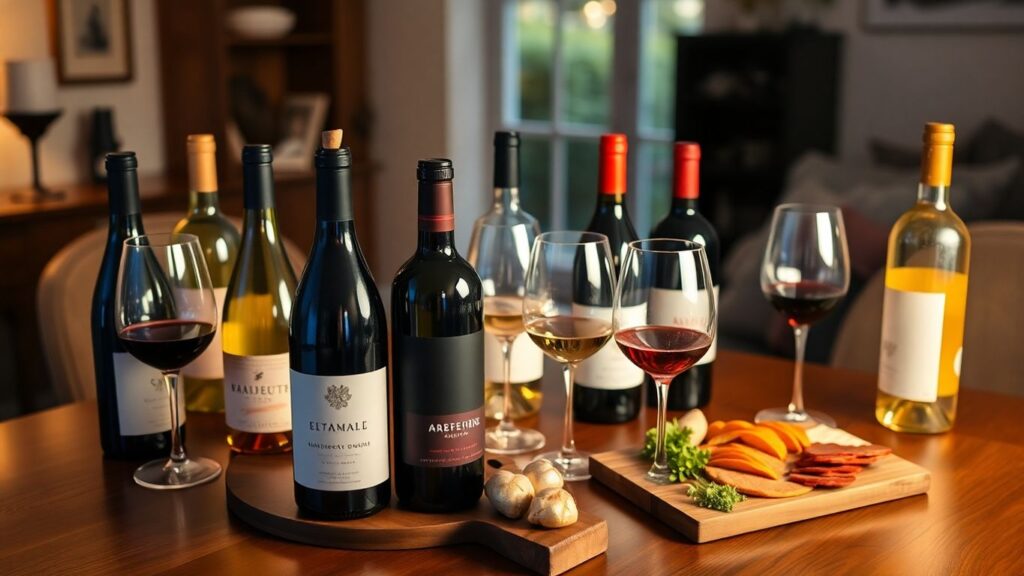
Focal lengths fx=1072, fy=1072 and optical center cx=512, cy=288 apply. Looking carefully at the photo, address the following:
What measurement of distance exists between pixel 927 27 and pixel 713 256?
2.91 meters

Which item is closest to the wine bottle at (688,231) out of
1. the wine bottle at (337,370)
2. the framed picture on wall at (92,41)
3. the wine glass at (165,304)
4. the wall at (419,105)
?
the wine bottle at (337,370)

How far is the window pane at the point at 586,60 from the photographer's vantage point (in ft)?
14.9

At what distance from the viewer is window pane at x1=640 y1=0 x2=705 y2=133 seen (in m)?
4.36

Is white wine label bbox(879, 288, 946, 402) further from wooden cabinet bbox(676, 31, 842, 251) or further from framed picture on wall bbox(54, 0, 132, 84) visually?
framed picture on wall bbox(54, 0, 132, 84)

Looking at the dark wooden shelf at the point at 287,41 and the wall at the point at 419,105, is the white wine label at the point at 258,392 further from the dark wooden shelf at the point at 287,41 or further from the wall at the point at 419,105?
the wall at the point at 419,105

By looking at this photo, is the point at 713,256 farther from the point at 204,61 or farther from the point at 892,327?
the point at 204,61

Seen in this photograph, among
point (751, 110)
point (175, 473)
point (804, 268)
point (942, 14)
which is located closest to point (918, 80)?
point (942, 14)

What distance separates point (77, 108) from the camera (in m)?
3.74

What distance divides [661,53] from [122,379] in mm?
3599

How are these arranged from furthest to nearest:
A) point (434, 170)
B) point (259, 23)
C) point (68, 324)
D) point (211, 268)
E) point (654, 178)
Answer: point (654, 178), point (259, 23), point (68, 324), point (211, 268), point (434, 170)

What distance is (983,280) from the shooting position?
5.46 feet

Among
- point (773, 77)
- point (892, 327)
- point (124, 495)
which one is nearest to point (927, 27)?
point (773, 77)

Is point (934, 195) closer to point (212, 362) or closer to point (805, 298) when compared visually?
point (805, 298)

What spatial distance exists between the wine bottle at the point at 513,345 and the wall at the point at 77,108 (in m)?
2.52
